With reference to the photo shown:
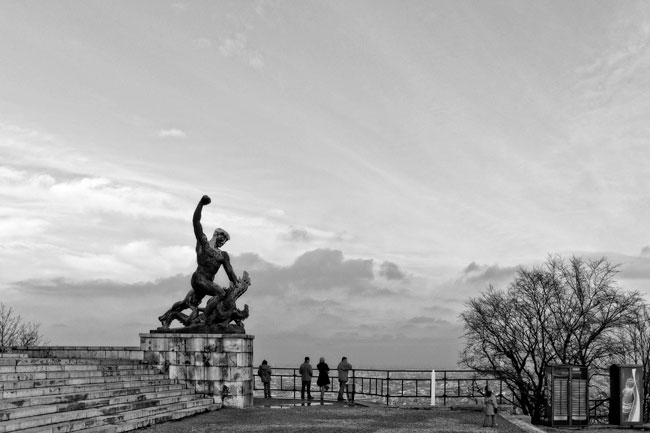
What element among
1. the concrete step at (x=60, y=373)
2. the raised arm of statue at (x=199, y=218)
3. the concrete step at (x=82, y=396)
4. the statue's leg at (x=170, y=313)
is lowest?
the concrete step at (x=82, y=396)

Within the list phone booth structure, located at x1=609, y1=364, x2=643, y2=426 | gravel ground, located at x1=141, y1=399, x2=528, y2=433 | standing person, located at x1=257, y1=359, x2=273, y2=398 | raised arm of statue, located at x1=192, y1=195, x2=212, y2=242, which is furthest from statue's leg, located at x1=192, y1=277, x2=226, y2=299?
phone booth structure, located at x1=609, y1=364, x2=643, y2=426

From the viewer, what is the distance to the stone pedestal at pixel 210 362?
66.8 feet

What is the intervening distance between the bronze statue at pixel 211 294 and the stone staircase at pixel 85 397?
1984mm

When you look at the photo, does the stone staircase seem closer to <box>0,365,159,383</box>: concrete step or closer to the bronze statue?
<box>0,365,159,383</box>: concrete step

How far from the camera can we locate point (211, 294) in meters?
21.2

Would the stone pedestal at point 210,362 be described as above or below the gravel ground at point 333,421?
above

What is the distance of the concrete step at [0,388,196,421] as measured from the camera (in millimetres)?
12508

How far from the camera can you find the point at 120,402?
1579 cm

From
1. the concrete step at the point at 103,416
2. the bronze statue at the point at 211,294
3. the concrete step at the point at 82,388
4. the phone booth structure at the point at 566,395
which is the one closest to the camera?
the concrete step at the point at 103,416

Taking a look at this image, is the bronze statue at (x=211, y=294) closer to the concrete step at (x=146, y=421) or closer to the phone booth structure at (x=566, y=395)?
the concrete step at (x=146, y=421)

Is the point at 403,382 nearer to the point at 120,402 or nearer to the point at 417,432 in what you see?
the point at 417,432

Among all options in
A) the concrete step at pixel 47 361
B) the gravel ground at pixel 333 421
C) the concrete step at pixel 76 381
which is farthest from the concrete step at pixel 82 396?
the gravel ground at pixel 333 421

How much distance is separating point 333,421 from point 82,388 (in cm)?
579

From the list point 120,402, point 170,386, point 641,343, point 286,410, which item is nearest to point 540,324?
point 641,343
